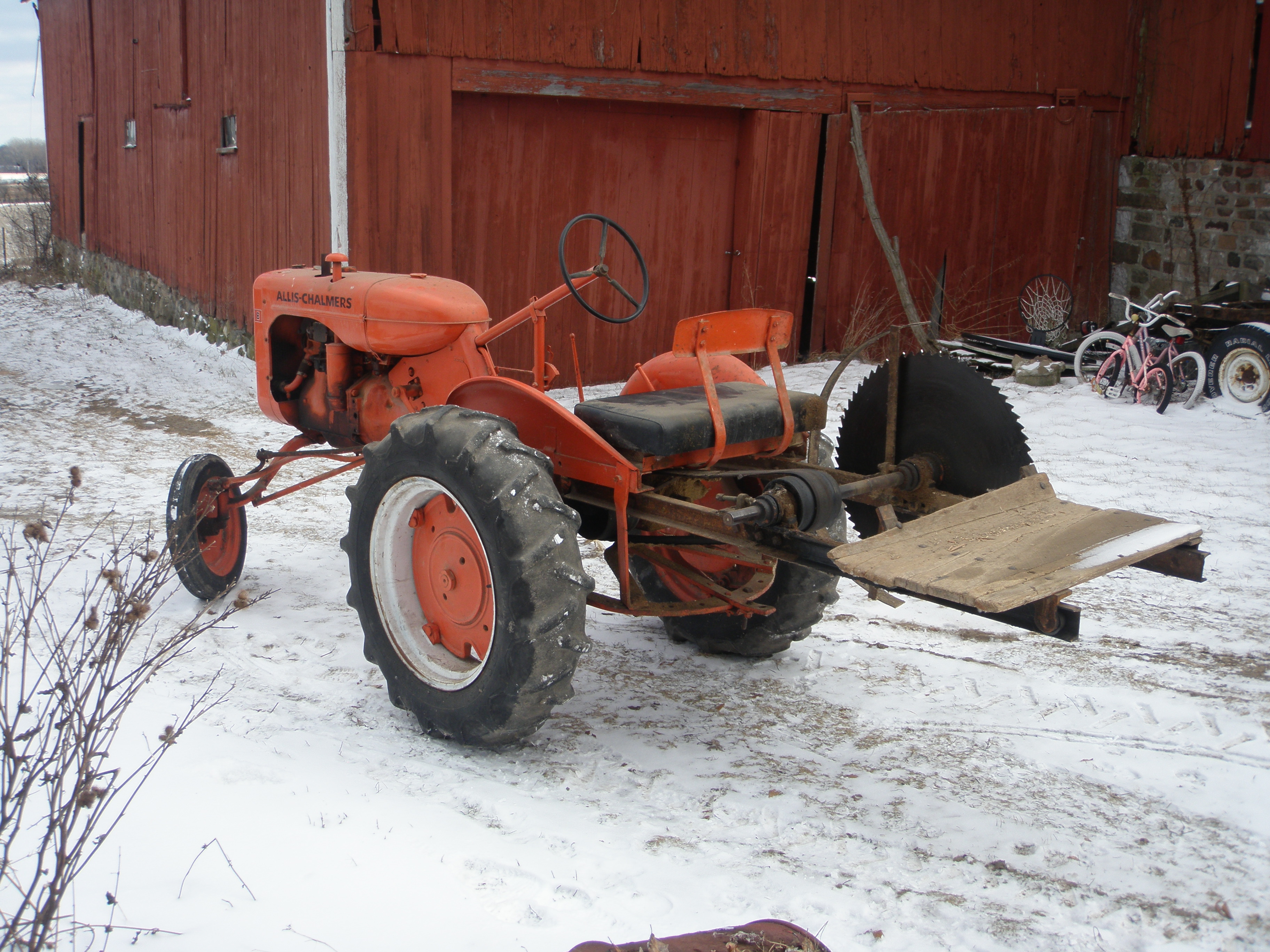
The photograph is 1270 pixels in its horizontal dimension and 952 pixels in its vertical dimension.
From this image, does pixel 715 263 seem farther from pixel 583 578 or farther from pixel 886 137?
pixel 583 578

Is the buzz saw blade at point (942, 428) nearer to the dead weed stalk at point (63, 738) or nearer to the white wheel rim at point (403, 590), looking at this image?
the white wheel rim at point (403, 590)

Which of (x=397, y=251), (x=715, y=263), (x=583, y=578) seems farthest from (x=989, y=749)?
(x=715, y=263)

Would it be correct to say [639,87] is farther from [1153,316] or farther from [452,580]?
[452,580]

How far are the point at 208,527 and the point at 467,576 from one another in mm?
1735

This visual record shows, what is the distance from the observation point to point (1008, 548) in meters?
2.85

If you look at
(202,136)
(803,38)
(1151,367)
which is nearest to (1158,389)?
(1151,367)

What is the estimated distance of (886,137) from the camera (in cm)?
1013

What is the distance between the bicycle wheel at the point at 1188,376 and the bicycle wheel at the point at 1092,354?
1.73 ft

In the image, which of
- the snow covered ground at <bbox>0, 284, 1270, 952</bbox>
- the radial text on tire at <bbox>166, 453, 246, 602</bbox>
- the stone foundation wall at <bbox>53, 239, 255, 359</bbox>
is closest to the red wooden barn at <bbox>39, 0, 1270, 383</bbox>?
the stone foundation wall at <bbox>53, 239, 255, 359</bbox>

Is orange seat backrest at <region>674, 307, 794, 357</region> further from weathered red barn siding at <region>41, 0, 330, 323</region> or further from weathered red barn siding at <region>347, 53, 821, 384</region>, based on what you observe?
weathered red barn siding at <region>41, 0, 330, 323</region>

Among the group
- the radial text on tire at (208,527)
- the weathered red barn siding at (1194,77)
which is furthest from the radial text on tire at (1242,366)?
the radial text on tire at (208,527)

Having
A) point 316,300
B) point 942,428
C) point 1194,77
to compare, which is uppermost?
point 1194,77

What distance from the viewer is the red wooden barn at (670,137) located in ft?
26.0

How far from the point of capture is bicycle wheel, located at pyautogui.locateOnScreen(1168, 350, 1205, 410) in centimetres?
810
